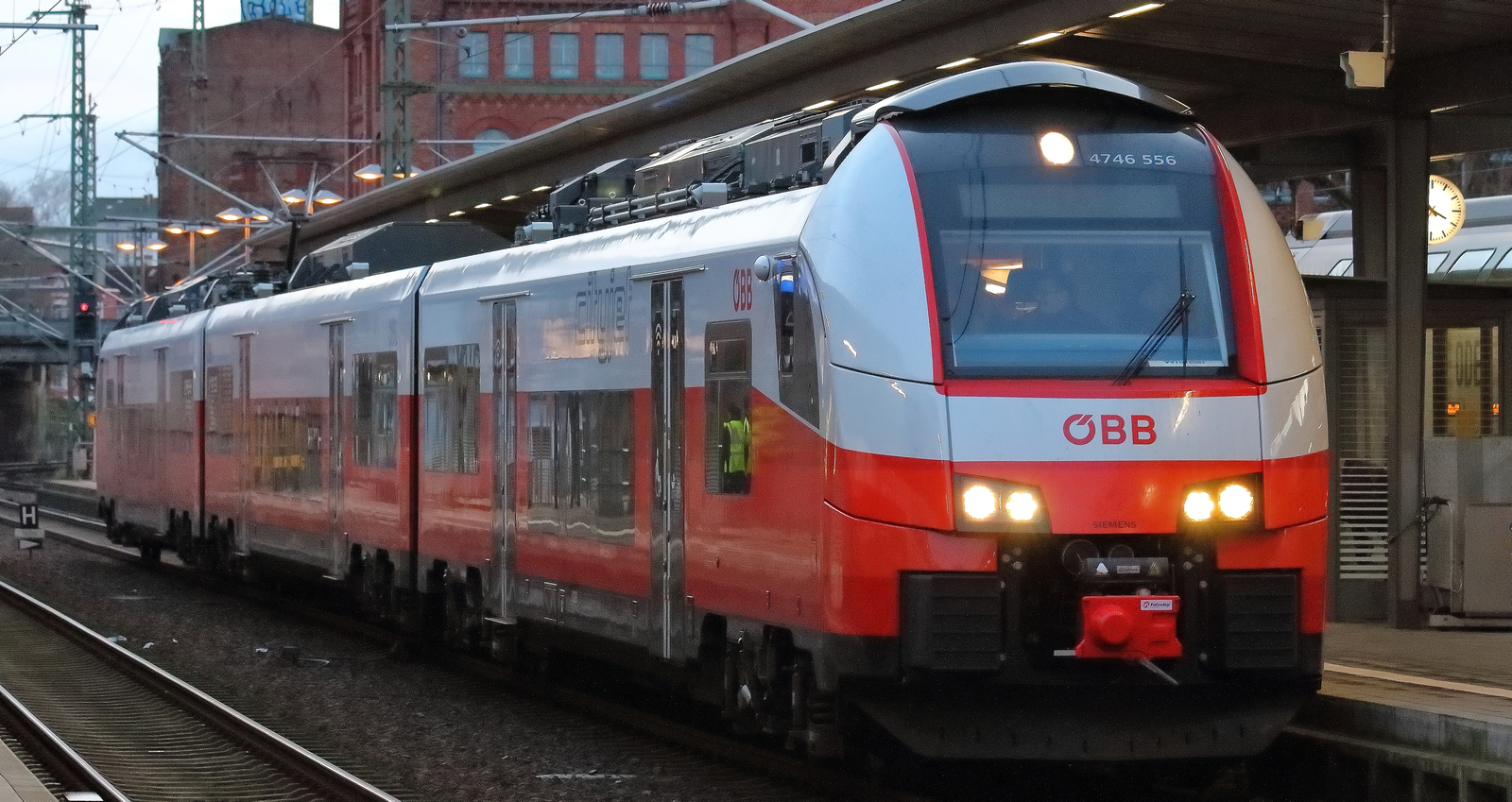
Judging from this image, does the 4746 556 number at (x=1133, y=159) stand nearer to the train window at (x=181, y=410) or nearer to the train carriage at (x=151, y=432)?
the train carriage at (x=151, y=432)

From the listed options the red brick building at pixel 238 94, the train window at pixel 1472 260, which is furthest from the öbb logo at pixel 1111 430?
the red brick building at pixel 238 94

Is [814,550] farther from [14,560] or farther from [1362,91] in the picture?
[14,560]

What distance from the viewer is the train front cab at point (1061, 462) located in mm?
8898

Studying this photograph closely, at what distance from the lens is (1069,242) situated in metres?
9.46

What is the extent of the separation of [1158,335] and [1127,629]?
134 centimetres

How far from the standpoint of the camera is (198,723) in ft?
46.9

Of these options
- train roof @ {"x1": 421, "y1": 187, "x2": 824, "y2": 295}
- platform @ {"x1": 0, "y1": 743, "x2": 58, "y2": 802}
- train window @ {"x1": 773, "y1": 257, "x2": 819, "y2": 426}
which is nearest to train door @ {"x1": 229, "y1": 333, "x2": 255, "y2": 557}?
train roof @ {"x1": 421, "y1": 187, "x2": 824, "y2": 295}

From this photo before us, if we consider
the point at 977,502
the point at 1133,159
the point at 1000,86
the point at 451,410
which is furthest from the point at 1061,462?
the point at 451,410

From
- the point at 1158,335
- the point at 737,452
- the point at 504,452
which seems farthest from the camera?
the point at 504,452

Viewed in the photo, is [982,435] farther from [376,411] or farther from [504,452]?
[376,411]

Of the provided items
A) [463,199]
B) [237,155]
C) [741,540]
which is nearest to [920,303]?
[741,540]

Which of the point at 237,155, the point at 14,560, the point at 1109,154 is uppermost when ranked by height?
the point at 237,155

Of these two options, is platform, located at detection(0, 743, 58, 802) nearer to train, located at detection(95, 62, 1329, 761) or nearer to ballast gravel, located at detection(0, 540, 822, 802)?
ballast gravel, located at detection(0, 540, 822, 802)

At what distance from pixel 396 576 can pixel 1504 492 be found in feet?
27.9
